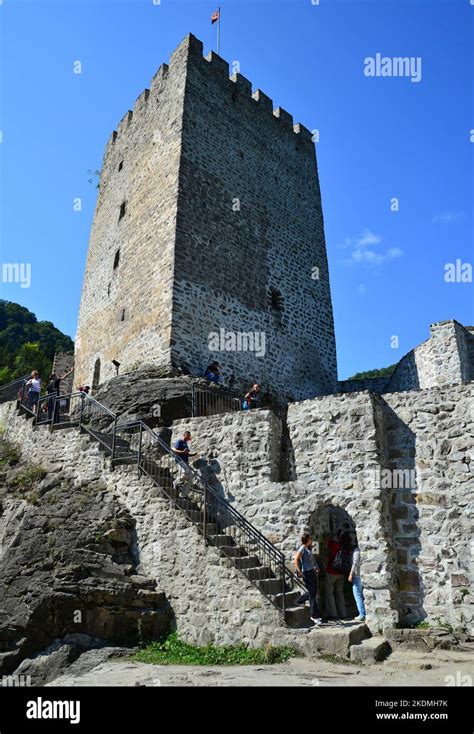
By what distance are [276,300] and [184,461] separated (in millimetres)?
10171

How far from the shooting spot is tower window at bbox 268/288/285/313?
19.4m

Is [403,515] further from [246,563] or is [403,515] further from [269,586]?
[246,563]

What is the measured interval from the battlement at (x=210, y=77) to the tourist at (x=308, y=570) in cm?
1728

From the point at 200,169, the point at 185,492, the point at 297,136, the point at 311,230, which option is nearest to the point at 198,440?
the point at 185,492

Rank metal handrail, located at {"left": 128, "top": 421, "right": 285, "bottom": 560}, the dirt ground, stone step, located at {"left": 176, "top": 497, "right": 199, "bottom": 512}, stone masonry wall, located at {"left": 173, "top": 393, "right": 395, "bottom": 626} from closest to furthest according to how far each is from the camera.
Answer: the dirt ground < stone masonry wall, located at {"left": 173, "top": 393, "right": 395, "bottom": 626} < metal handrail, located at {"left": 128, "top": 421, "right": 285, "bottom": 560} < stone step, located at {"left": 176, "top": 497, "right": 199, "bottom": 512}

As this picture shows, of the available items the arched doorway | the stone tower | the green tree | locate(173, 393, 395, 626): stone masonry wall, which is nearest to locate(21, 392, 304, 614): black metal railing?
locate(173, 393, 395, 626): stone masonry wall

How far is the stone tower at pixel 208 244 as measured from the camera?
1672cm

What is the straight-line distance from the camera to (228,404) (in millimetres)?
14062

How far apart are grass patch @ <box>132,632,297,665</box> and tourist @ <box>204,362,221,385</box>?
24.3ft

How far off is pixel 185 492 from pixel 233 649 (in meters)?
3.12

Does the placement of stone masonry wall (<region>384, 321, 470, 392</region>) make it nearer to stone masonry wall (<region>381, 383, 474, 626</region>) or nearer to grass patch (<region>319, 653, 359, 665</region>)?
stone masonry wall (<region>381, 383, 474, 626</region>)

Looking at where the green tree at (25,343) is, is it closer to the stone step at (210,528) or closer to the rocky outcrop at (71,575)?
the rocky outcrop at (71,575)

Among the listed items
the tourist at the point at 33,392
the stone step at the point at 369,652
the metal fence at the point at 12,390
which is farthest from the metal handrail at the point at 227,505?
the metal fence at the point at 12,390

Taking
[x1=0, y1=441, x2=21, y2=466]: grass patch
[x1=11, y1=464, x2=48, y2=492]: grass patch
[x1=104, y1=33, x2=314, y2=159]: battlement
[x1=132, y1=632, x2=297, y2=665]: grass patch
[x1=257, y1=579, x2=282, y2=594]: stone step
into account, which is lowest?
[x1=132, y1=632, x2=297, y2=665]: grass patch
